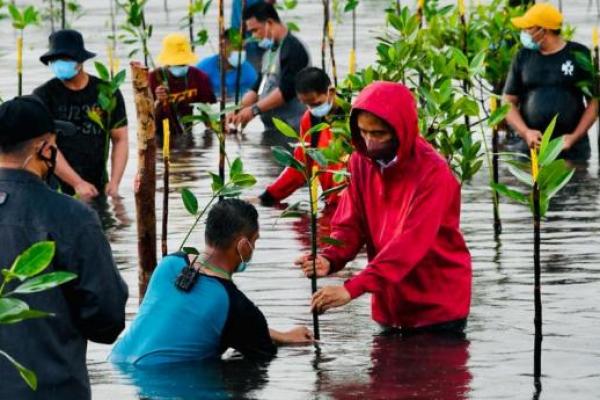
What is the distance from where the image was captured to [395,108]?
27.3 ft

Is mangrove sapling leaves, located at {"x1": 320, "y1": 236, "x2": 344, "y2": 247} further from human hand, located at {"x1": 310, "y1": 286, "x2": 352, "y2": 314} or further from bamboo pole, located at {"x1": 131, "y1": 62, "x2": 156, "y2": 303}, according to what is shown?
bamboo pole, located at {"x1": 131, "y1": 62, "x2": 156, "y2": 303}

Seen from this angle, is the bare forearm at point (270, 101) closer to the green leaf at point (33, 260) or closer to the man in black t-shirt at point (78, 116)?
the man in black t-shirt at point (78, 116)

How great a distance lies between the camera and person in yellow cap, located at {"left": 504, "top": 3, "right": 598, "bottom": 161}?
1484 cm

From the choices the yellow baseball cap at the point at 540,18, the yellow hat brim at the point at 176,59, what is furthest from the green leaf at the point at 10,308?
the yellow hat brim at the point at 176,59

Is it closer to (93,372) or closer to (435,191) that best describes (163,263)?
(93,372)

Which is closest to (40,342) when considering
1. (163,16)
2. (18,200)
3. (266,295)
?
(18,200)

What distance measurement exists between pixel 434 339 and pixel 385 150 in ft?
3.85

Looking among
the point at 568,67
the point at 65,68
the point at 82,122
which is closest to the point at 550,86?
the point at 568,67

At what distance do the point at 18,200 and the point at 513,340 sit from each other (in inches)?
149

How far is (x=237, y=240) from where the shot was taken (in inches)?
324

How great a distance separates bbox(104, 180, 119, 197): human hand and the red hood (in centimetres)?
519

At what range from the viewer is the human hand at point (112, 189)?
44.1 feet

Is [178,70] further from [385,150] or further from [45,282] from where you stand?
[45,282]

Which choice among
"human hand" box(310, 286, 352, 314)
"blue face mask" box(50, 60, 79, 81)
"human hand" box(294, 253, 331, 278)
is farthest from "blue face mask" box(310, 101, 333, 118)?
"human hand" box(310, 286, 352, 314)
